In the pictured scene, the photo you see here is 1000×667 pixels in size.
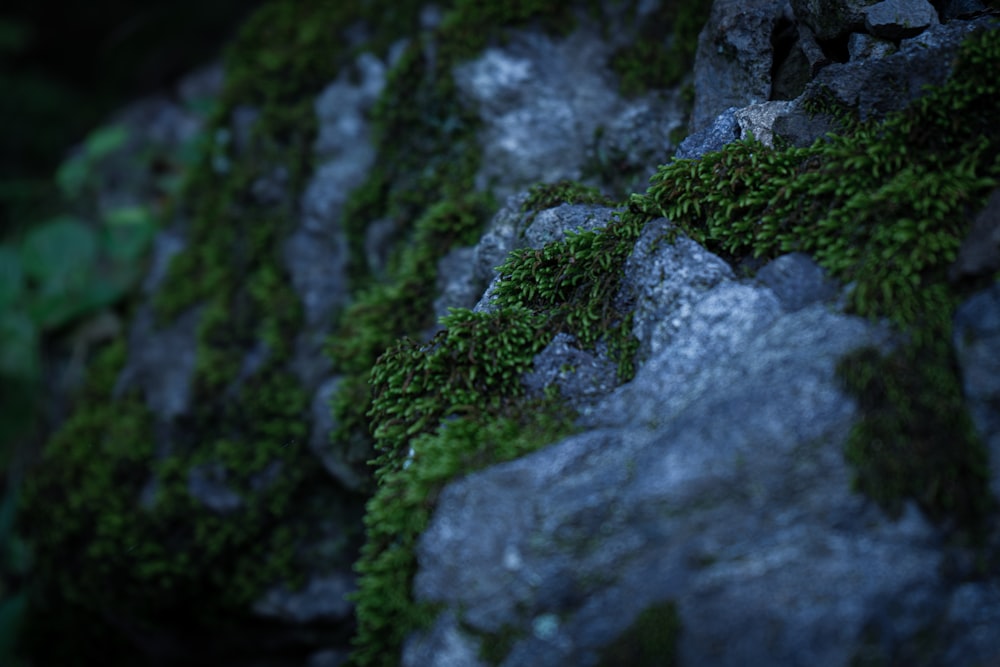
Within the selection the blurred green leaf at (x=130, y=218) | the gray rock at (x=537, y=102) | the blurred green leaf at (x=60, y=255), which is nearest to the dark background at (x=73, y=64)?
the blurred green leaf at (x=60, y=255)

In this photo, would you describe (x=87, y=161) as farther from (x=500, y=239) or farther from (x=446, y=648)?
(x=446, y=648)

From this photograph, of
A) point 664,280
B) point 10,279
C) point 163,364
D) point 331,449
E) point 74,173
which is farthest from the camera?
point 10,279

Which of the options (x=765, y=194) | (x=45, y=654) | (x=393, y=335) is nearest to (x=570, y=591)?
(x=765, y=194)

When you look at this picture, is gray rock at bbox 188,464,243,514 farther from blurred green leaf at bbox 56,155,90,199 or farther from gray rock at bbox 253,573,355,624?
blurred green leaf at bbox 56,155,90,199

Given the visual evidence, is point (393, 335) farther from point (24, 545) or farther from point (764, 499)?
point (24, 545)

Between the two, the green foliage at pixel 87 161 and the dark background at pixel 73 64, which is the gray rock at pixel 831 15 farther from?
the dark background at pixel 73 64

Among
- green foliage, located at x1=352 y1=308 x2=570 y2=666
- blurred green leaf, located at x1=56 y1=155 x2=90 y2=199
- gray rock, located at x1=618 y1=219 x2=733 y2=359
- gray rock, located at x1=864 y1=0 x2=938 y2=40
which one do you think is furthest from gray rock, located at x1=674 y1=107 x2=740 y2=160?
blurred green leaf, located at x1=56 y1=155 x2=90 y2=199

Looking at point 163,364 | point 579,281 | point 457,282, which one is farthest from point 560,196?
point 163,364
